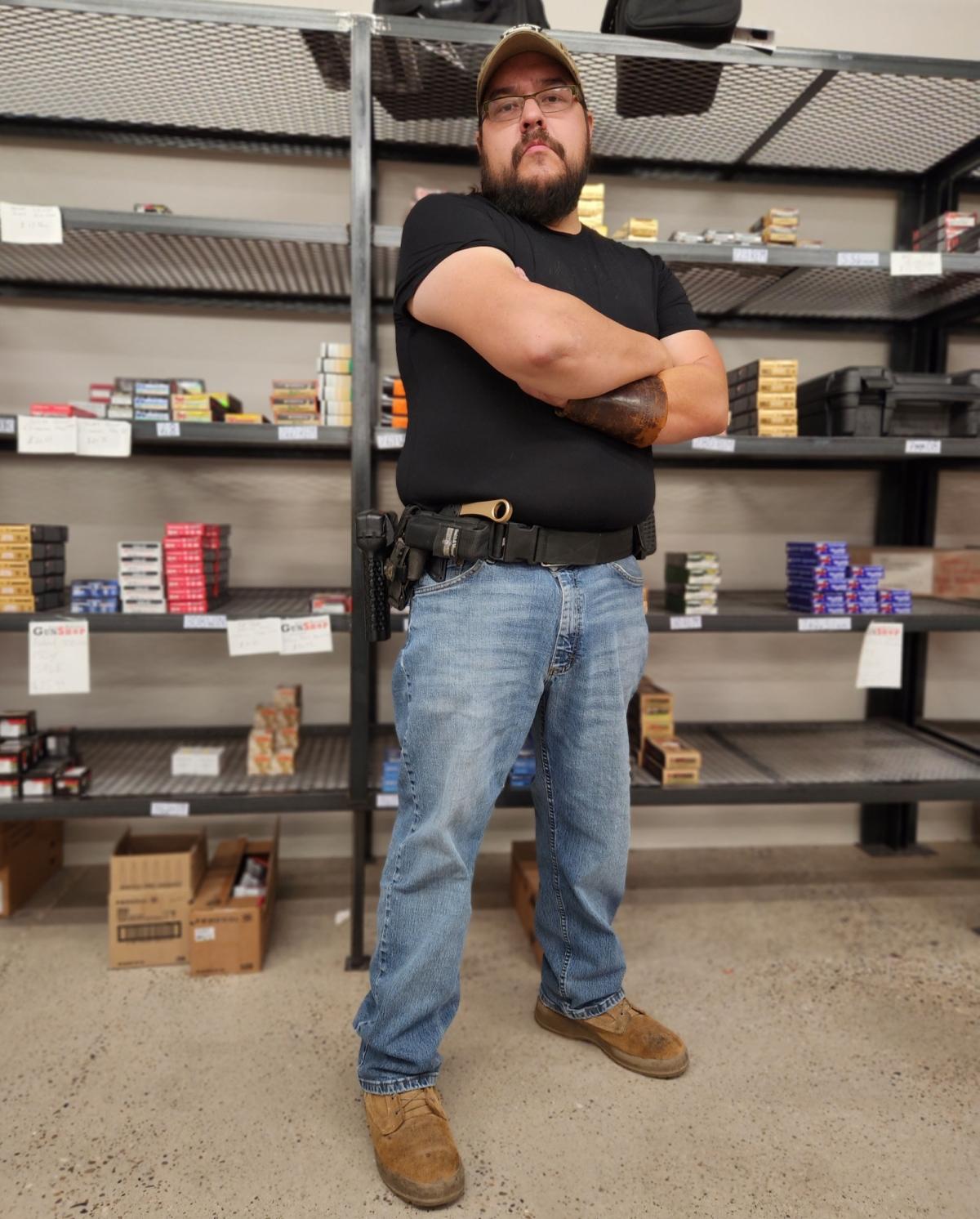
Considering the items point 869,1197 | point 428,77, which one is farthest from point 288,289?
point 869,1197

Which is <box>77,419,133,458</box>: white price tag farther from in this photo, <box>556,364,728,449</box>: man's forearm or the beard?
<box>556,364,728,449</box>: man's forearm

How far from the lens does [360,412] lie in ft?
7.11

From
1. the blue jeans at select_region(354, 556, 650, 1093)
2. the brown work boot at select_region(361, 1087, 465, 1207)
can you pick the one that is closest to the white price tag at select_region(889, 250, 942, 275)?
the blue jeans at select_region(354, 556, 650, 1093)

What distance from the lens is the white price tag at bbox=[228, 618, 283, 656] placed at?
7.20 ft

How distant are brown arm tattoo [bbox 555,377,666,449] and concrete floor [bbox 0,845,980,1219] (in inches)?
58.4

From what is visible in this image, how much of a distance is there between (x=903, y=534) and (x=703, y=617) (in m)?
1.21

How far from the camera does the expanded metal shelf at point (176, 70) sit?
200 centimetres

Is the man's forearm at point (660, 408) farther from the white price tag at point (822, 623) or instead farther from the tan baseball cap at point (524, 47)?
the white price tag at point (822, 623)

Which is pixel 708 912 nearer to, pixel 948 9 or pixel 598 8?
pixel 598 8

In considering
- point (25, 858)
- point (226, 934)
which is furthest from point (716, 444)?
point (25, 858)

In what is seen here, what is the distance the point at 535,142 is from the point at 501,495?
0.72 meters

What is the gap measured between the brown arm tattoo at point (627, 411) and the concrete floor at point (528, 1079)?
1.48 m

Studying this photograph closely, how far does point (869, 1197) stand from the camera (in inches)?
60.4

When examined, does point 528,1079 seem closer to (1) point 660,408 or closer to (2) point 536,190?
(1) point 660,408
